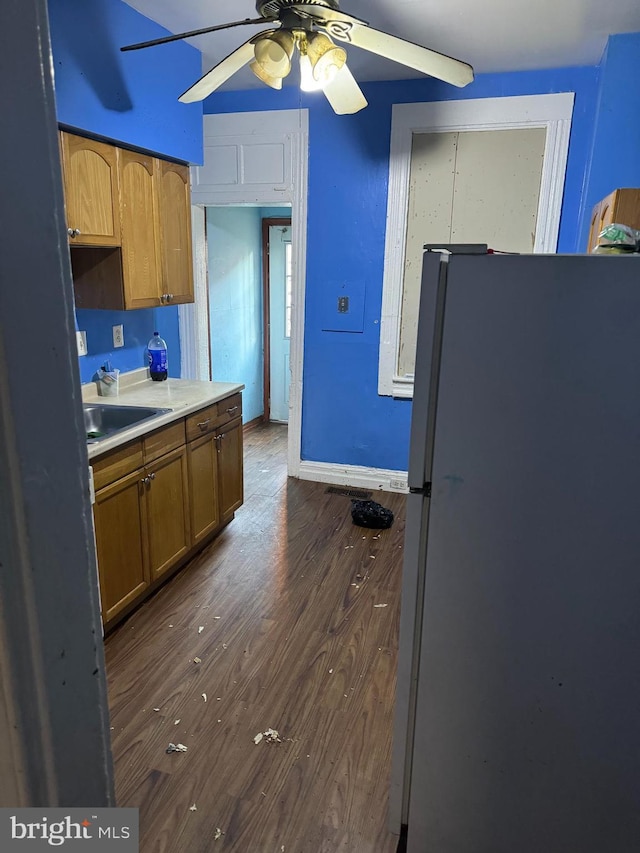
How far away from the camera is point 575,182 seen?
11.4 ft

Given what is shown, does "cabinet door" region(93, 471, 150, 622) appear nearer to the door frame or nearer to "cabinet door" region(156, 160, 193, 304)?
"cabinet door" region(156, 160, 193, 304)

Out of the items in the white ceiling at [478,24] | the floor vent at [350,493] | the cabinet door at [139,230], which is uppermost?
the white ceiling at [478,24]

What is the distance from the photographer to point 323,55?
79.4 inches

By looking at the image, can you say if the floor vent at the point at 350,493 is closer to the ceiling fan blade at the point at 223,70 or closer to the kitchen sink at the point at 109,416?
the kitchen sink at the point at 109,416

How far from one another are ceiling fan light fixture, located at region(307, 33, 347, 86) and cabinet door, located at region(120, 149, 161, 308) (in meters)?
1.12

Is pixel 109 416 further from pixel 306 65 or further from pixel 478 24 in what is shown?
pixel 478 24

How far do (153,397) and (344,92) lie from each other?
174 centimetres

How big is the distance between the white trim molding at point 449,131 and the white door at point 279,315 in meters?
1.90

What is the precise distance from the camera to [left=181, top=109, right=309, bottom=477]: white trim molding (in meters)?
3.91

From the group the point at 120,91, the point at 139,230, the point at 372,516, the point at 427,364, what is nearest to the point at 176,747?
the point at 427,364

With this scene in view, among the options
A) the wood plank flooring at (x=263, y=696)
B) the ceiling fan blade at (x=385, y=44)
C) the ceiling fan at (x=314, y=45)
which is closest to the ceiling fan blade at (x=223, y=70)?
the ceiling fan at (x=314, y=45)

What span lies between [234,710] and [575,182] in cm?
344

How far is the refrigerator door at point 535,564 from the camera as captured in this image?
1.13 metres

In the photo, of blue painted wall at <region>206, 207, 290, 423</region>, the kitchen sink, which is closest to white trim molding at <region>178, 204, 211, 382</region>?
blue painted wall at <region>206, 207, 290, 423</region>
